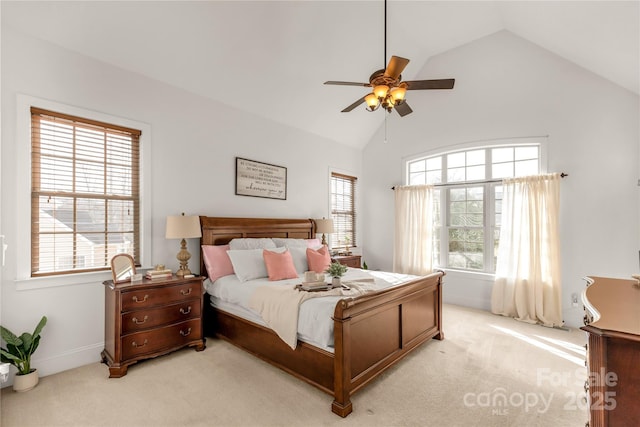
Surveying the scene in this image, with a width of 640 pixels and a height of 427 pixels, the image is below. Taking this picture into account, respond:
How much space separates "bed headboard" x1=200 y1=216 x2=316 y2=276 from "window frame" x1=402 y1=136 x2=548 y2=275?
7.62ft

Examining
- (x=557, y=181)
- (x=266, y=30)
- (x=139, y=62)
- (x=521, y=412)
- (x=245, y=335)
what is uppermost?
(x=266, y=30)

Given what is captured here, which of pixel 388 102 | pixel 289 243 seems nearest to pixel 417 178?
pixel 289 243

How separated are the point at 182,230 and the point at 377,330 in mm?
2236

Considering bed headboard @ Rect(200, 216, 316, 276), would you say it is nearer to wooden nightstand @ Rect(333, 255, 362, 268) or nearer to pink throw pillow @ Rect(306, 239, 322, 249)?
pink throw pillow @ Rect(306, 239, 322, 249)

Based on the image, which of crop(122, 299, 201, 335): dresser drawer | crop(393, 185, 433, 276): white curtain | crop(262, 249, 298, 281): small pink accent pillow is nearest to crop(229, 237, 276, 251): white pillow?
crop(262, 249, 298, 281): small pink accent pillow

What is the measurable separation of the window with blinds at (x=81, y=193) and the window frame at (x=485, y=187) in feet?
15.1

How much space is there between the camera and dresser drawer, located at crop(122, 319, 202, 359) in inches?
107

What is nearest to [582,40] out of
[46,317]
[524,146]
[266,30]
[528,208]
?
[524,146]

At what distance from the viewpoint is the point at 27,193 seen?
8.54ft

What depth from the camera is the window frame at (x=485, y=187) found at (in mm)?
4395

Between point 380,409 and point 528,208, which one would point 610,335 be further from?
point 528,208

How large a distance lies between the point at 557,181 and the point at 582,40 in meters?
1.69

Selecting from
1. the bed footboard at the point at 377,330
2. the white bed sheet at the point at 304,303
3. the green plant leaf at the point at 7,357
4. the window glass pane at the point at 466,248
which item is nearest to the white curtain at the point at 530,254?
the window glass pane at the point at 466,248

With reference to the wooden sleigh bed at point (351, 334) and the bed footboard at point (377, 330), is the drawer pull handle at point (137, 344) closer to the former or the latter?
the wooden sleigh bed at point (351, 334)
